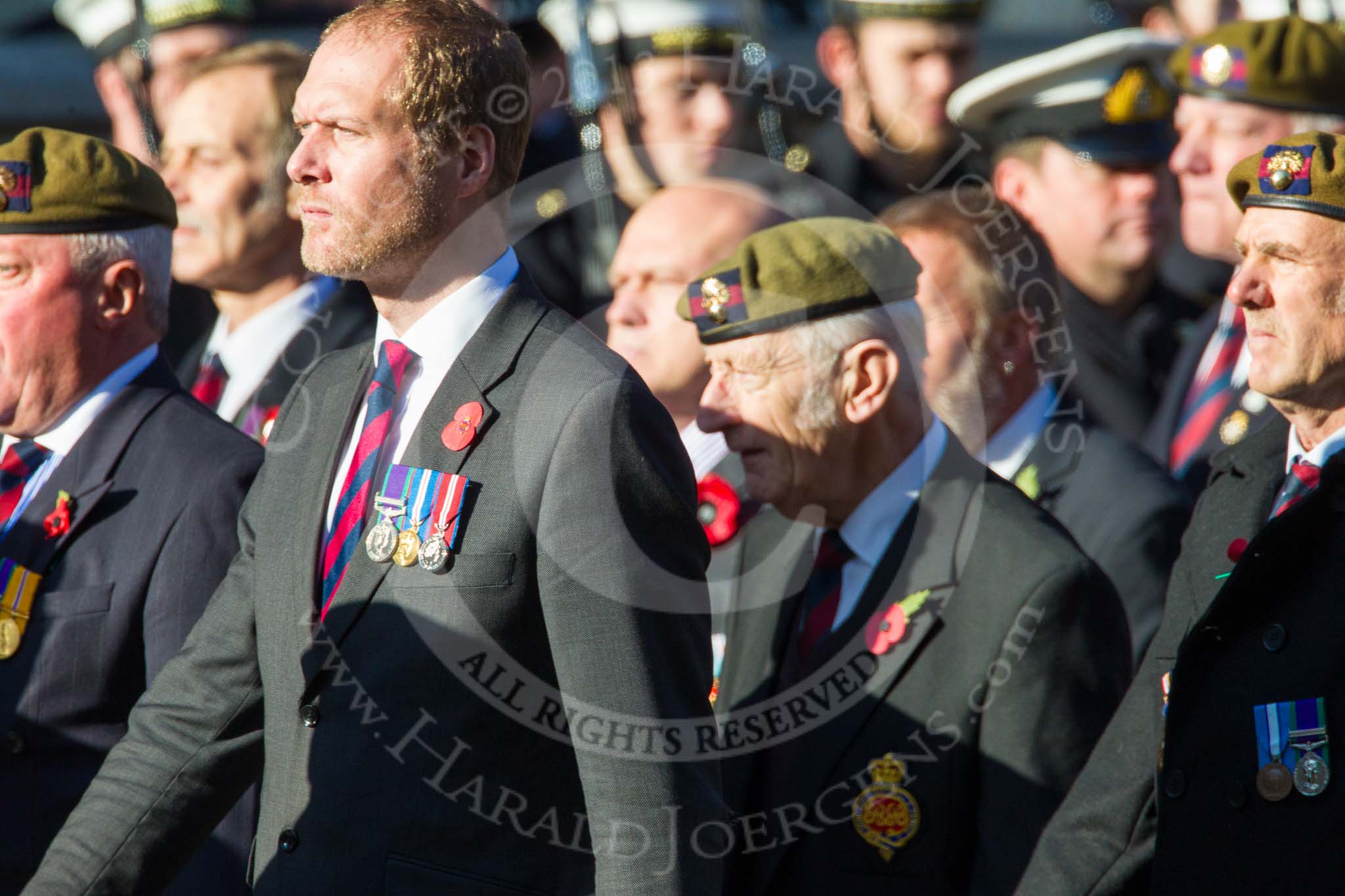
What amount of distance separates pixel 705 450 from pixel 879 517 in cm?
102

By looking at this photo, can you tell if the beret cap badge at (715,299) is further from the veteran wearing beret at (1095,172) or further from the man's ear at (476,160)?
the veteran wearing beret at (1095,172)

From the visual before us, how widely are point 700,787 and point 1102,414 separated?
352 centimetres

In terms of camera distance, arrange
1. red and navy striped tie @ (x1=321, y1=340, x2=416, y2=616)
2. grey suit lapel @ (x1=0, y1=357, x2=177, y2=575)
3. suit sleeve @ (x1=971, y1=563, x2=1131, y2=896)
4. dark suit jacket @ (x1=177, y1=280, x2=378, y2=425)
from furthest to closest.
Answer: dark suit jacket @ (x1=177, y1=280, x2=378, y2=425)
grey suit lapel @ (x1=0, y1=357, x2=177, y2=575)
suit sleeve @ (x1=971, y1=563, x2=1131, y2=896)
red and navy striped tie @ (x1=321, y1=340, x2=416, y2=616)

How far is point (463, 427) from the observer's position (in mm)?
2570

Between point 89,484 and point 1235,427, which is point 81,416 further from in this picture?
point 1235,427

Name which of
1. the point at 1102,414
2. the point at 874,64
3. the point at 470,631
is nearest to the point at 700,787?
the point at 470,631

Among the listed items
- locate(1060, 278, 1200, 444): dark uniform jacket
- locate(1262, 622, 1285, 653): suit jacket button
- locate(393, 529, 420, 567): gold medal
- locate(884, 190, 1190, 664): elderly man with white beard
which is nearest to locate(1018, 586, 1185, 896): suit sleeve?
locate(1262, 622, 1285, 653): suit jacket button

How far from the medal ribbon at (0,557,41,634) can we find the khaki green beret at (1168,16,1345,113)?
3.39 meters

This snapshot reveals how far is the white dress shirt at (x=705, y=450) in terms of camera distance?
4379 millimetres

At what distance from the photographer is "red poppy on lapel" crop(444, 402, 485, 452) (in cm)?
255

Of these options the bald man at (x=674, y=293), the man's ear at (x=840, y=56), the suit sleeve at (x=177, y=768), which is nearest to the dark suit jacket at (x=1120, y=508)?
the bald man at (x=674, y=293)

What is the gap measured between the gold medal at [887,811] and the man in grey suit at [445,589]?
782mm

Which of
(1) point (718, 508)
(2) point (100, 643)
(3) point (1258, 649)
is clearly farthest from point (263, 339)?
(3) point (1258, 649)

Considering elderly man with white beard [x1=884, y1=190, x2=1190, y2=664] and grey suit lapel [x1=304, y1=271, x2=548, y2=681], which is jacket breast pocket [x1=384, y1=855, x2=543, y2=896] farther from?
elderly man with white beard [x1=884, y1=190, x2=1190, y2=664]
